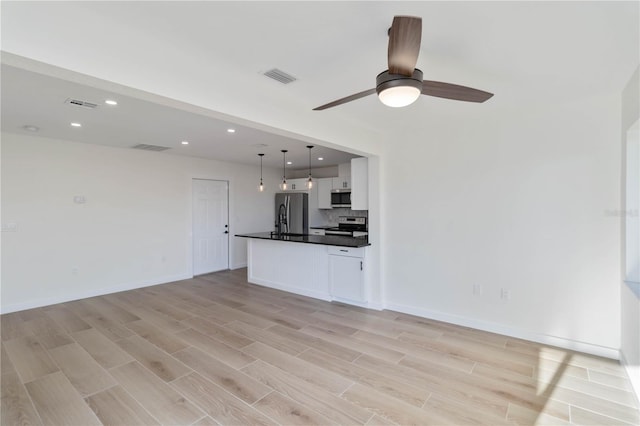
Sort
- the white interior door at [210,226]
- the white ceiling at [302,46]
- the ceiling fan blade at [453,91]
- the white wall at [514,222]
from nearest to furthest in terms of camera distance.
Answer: the white ceiling at [302,46]
the ceiling fan blade at [453,91]
the white wall at [514,222]
the white interior door at [210,226]

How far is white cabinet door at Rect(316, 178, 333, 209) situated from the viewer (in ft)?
24.4

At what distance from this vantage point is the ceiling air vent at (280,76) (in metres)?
2.43

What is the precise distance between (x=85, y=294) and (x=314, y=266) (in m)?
3.83

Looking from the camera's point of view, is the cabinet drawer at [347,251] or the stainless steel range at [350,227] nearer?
the cabinet drawer at [347,251]

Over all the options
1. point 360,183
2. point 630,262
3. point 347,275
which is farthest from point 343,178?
point 630,262

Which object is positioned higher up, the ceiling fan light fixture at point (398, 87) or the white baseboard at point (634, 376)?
the ceiling fan light fixture at point (398, 87)

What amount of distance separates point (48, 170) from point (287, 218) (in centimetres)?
468

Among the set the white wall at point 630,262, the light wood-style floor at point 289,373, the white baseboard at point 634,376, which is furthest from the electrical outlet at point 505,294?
the white baseboard at point 634,376

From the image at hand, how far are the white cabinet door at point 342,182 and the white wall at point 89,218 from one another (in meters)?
2.78

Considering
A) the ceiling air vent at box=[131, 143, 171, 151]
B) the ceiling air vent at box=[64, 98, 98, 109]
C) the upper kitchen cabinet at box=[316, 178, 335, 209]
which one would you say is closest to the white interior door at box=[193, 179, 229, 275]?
the ceiling air vent at box=[131, 143, 171, 151]

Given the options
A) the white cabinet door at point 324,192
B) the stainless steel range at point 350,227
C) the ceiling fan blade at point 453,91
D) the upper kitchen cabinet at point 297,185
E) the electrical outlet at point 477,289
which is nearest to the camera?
the ceiling fan blade at point 453,91

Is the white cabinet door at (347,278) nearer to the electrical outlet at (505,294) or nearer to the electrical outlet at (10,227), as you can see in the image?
the electrical outlet at (505,294)

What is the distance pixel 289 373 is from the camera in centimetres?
272

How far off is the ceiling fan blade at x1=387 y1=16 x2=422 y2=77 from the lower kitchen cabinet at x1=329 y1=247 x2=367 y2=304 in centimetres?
312
